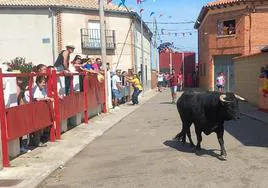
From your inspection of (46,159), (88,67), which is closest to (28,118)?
(46,159)

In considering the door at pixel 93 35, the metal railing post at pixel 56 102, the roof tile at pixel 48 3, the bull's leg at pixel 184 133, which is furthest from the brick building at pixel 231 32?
the bull's leg at pixel 184 133

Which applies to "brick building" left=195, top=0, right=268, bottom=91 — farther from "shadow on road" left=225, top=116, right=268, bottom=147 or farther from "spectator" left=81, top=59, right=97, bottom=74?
"shadow on road" left=225, top=116, right=268, bottom=147

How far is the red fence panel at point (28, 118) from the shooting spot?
9.47 meters

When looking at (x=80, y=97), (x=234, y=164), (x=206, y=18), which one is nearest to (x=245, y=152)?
(x=234, y=164)

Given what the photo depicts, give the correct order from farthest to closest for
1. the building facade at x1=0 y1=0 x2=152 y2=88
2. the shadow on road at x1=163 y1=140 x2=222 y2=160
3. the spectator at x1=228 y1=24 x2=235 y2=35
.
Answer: the spectator at x1=228 y1=24 x2=235 y2=35 < the building facade at x1=0 y1=0 x2=152 y2=88 < the shadow on road at x1=163 y1=140 x2=222 y2=160

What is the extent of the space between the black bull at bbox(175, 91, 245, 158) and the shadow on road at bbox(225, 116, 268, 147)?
1.69 meters

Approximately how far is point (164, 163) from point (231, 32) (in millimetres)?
32564

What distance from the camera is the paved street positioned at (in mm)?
7770

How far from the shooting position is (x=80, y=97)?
52.1ft

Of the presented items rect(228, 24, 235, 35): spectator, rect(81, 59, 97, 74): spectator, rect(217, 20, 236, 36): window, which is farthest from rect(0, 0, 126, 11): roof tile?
rect(81, 59, 97, 74): spectator

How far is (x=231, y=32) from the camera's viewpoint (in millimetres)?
40406

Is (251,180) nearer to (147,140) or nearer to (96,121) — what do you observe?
(147,140)

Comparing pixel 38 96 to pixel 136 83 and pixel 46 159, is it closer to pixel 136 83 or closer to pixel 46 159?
→ pixel 46 159

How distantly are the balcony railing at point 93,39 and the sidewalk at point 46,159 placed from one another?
78.4ft
